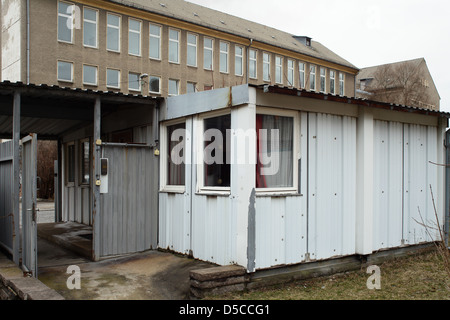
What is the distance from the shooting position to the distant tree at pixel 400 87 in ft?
135

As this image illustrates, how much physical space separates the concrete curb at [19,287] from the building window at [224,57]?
2938cm

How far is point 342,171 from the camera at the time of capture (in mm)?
7281

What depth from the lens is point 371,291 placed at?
20.6 ft

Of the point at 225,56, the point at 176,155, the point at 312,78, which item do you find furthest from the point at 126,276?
the point at 312,78

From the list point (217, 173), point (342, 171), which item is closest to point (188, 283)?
point (217, 173)

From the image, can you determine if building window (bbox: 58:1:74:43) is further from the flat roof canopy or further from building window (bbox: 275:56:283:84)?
building window (bbox: 275:56:283:84)

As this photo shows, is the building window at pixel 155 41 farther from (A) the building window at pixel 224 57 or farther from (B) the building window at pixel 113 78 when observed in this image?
(A) the building window at pixel 224 57

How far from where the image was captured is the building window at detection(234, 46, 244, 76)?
3588cm

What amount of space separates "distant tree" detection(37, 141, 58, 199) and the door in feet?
84.5

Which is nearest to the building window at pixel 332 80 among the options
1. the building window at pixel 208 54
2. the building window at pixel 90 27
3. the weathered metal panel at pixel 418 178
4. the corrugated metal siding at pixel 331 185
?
the building window at pixel 208 54

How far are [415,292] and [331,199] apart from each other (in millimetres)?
1770

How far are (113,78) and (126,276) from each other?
2440 centimetres

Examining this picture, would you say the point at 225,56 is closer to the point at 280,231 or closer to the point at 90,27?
the point at 90,27

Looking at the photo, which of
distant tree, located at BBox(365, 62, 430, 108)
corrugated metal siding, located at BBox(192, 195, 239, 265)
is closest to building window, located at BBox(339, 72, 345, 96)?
distant tree, located at BBox(365, 62, 430, 108)
